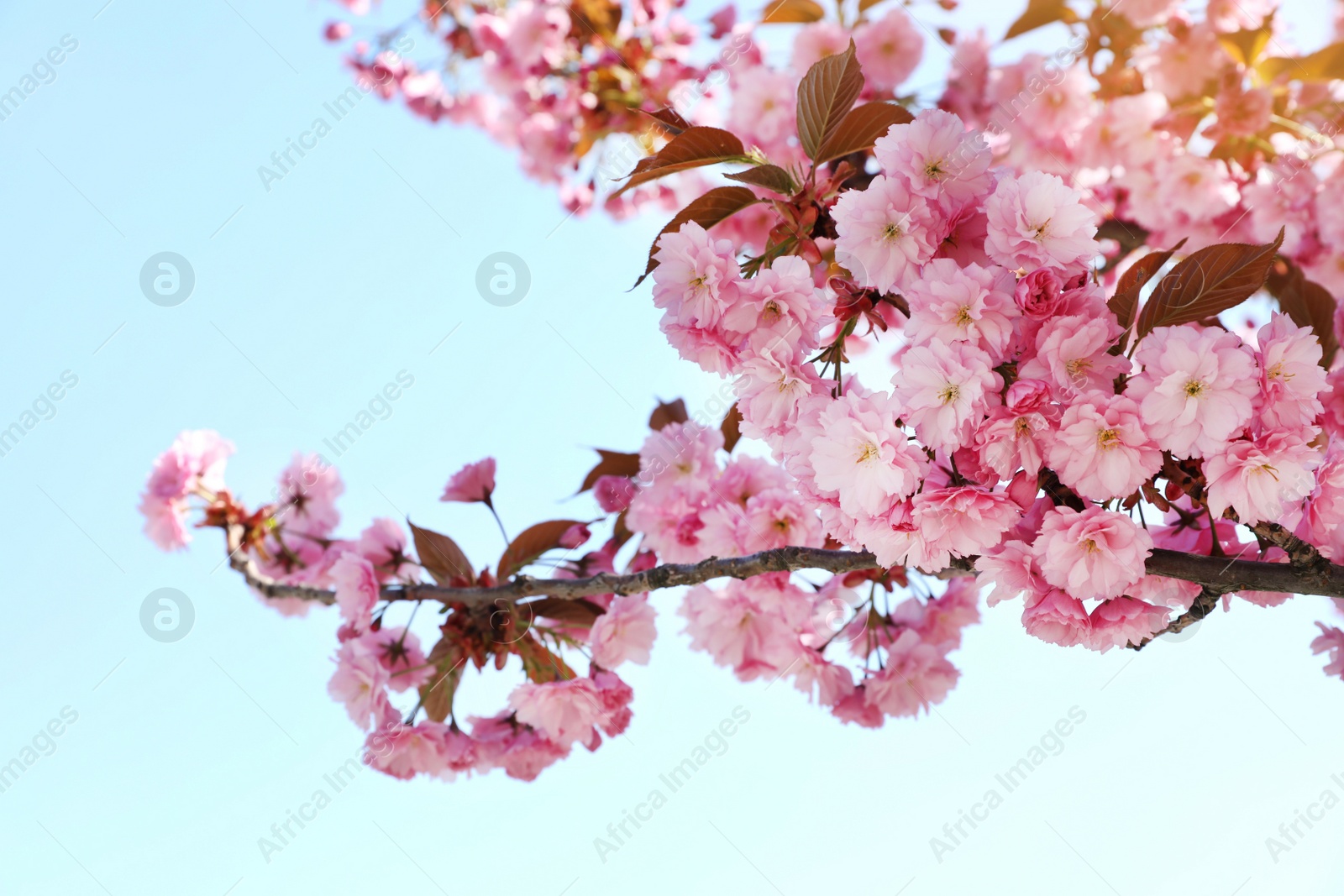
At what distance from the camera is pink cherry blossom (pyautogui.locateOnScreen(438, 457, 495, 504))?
69.7 inches

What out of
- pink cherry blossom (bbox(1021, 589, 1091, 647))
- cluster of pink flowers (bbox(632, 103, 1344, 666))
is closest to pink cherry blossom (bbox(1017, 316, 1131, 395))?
cluster of pink flowers (bbox(632, 103, 1344, 666))

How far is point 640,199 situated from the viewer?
424 centimetres

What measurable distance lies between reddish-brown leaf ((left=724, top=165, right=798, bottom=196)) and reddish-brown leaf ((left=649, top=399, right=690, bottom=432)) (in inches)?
28.2

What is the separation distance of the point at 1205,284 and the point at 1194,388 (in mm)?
172

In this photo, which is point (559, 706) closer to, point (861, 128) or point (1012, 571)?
point (1012, 571)

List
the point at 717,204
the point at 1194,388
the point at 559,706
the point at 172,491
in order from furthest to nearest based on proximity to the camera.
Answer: the point at 172,491
the point at 559,706
the point at 717,204
the point at 1194,388

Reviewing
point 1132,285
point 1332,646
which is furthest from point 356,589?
point 1332,646

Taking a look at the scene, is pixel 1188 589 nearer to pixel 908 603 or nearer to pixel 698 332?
pixel 698 332

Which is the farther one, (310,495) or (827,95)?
(310,495)

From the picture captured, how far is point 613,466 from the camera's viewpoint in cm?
175

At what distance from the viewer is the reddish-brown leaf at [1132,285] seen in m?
0.86

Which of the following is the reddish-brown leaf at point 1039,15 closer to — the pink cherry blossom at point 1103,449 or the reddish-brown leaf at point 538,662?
the pink cherry blossom at point 1103,449

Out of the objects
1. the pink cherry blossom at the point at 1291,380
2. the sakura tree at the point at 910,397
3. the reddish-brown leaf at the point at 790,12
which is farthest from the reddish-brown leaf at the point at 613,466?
the reddish-brown leaf at the point at 790,12

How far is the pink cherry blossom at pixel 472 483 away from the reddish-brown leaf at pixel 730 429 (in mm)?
507
